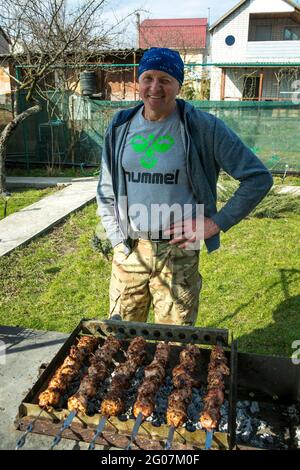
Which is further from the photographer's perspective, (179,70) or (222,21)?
(222,21)

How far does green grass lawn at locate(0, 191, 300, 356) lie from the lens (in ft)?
14.8

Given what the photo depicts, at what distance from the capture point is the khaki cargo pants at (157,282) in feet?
9.07

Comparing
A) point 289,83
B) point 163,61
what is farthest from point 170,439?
point 289,83

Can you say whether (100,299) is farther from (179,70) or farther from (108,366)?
(179,70)

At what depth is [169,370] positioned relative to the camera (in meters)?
2.38

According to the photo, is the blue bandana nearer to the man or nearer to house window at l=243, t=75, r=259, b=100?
the man

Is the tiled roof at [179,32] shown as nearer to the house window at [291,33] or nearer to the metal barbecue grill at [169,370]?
the house window at [291,33]

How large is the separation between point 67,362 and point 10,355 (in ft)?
1.58

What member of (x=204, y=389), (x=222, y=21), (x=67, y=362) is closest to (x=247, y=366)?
(x=204, y=389)

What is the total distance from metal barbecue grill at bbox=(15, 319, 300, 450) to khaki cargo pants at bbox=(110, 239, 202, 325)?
1.63 ft

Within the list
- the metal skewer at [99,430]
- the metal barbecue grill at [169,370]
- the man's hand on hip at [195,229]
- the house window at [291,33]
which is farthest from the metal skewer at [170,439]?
the house window at [291,33]

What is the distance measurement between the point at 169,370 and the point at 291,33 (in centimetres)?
3162

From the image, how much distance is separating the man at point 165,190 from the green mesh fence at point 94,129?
9291 millimetres

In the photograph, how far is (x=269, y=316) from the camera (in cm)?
462
